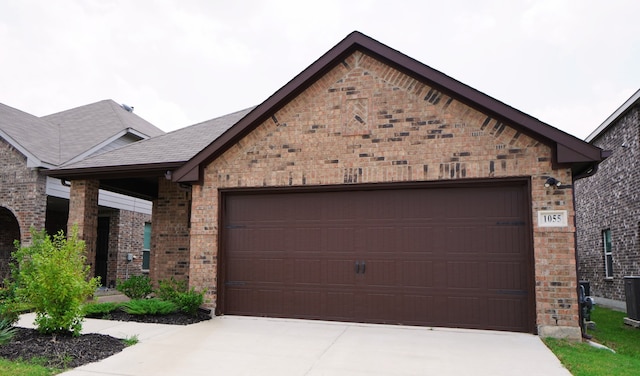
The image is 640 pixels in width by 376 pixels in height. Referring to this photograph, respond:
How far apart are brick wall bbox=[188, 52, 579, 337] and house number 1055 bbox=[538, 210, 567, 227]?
0.09 m

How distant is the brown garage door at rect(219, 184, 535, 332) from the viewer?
826 centimetres

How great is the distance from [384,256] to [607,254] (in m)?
10.7

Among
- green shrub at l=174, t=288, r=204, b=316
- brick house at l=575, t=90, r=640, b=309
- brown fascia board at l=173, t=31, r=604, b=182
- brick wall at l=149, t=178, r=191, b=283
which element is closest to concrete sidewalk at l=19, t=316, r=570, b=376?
green shrub at l=174, t=288, r=204, b=316

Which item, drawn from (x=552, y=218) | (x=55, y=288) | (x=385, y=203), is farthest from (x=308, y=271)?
(x=552, y=218)

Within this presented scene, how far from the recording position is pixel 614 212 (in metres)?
14.9

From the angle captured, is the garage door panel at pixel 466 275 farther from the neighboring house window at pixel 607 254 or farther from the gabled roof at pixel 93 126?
the gabled roof at pixel 93 126

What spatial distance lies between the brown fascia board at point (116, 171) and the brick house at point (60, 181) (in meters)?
1.28

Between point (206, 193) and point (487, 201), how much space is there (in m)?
5.44

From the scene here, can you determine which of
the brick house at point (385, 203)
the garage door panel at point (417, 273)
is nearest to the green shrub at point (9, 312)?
the brick house at point (385, 203)

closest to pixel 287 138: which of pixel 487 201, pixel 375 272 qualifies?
pixel 375 272

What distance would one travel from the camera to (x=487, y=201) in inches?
332

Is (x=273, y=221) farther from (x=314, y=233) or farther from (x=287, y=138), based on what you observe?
(x=287, y=138)

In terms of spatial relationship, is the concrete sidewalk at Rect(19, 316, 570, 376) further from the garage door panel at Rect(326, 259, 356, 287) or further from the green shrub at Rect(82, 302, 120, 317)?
the garage door panel at Rect(326, 259, 356, 287)

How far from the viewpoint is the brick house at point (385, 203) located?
8000 millimetres
